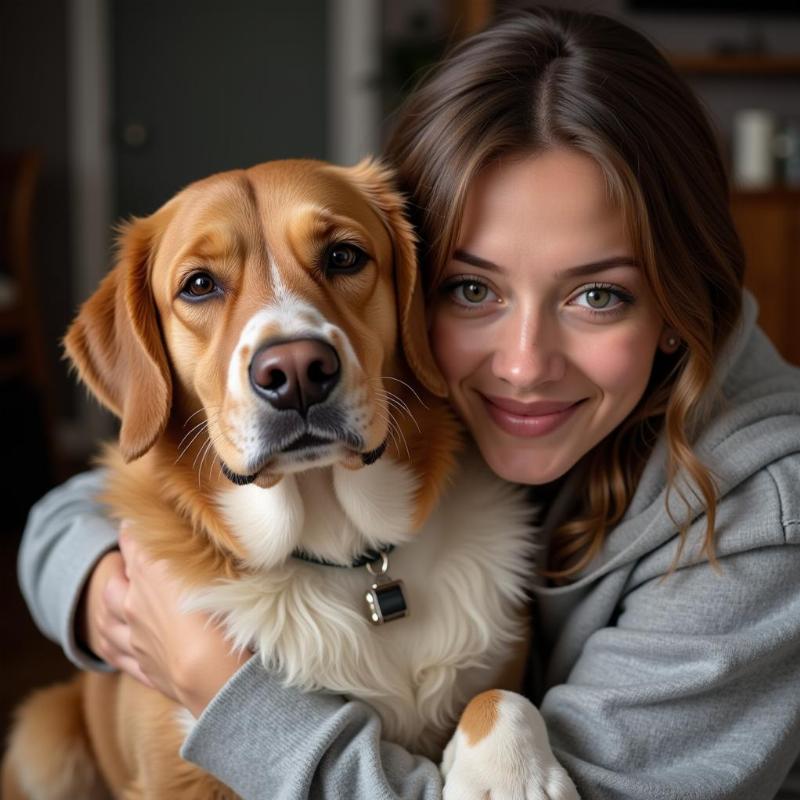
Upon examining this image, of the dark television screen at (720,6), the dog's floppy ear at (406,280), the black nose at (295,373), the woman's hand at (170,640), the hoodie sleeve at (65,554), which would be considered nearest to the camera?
the black nose at (295,373)

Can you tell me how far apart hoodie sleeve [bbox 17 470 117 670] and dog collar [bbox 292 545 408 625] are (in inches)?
17.6

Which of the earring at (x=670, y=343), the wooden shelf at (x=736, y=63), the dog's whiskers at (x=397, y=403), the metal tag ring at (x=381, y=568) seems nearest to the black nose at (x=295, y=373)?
the dog's whiskers at (x=397, y=403)

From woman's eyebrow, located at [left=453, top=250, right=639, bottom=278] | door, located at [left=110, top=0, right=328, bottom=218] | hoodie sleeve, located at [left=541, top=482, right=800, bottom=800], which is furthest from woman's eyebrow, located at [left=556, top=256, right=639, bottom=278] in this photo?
door, located at [left=110, top=0, right=328, bottom=218]

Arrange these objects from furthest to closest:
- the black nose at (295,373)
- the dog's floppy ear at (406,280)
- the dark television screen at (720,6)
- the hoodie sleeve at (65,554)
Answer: the dark television screen at (720,6), the hoodie sleeve at (65,554), the dog's floppy ear at (406,280), the black nose at (295,373)

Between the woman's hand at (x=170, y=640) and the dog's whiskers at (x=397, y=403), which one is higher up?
the dog's whiskers at (x=397, y=403)

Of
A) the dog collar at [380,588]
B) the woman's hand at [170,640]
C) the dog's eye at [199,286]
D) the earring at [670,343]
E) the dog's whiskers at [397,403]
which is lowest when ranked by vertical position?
the woman's hand at [170,640]

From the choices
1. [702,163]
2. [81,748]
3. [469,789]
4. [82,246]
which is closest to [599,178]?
[702,163]

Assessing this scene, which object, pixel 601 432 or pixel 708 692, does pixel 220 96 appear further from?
pixel 708 692

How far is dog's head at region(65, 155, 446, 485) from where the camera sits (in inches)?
53.2

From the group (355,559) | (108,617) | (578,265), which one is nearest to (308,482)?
(355,559)

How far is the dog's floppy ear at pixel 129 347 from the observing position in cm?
156

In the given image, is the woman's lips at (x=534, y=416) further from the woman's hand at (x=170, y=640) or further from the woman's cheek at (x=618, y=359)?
the woman's hand at (x=170, y=640)

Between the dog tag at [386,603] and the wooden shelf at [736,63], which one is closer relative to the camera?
the dog tag at [386,603]

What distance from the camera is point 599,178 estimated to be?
1495 mm
